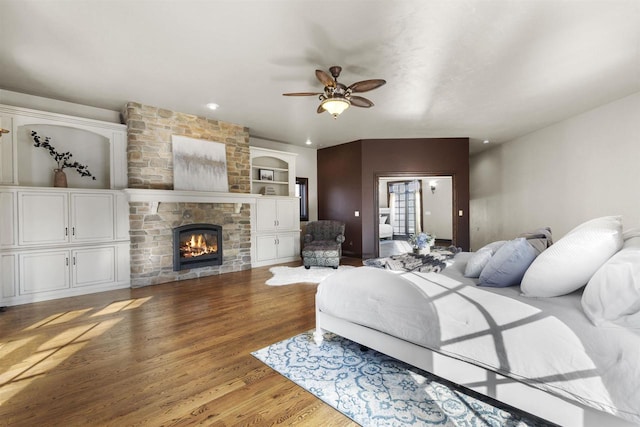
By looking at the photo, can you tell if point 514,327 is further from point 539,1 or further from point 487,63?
point 487,63

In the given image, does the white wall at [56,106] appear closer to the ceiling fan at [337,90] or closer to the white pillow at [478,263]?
the ceiling fan at [337,90]

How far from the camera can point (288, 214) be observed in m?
6.72

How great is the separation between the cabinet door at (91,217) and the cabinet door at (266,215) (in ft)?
8.49

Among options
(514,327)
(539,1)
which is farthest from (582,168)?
(514,327)

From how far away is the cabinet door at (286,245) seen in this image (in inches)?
258

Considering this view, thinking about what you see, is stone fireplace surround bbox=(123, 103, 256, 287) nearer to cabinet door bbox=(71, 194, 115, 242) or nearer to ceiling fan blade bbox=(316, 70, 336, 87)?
cabinet door bbox=(71, 194, 115, 242)

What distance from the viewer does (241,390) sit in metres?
1.90

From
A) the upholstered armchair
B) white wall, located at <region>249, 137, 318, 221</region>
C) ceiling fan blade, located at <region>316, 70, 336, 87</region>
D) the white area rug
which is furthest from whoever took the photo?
white wall, located at <region>249, 137, 318, 221</region>

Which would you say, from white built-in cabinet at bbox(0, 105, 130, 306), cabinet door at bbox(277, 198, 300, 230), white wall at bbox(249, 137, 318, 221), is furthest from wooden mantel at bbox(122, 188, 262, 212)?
white wall at bbox(249, 137, 318, 221)

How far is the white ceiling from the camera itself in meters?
2.45

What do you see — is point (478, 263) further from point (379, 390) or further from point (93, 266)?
point (93, 266)

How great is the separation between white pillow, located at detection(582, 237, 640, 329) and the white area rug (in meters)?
3.32

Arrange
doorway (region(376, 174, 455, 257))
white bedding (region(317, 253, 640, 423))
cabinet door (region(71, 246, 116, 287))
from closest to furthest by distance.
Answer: white bedding (region(317, 253, 640, 423)), cabinet door (region(71, 246, 116, 287)), doorway (region(376, 174, 455, 257))

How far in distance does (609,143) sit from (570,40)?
2.78 m
